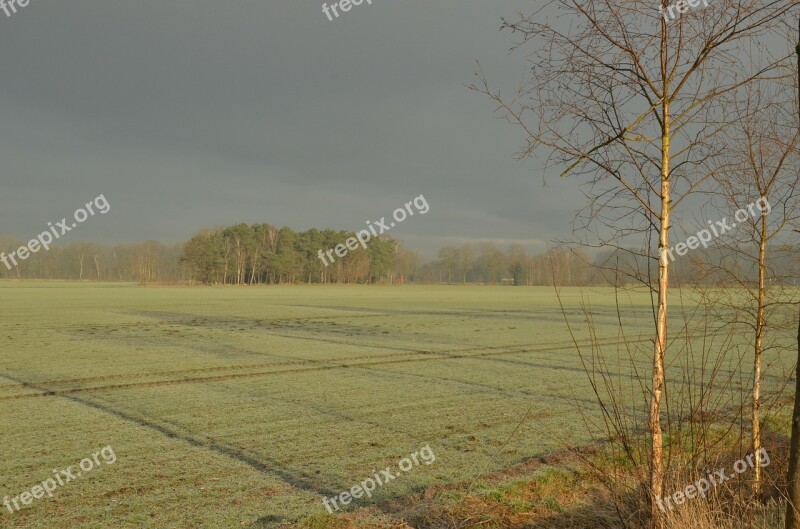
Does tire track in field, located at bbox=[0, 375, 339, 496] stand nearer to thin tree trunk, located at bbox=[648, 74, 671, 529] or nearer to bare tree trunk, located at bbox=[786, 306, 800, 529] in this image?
thin tree trunk, located at bbox=[648, 74, 671, 529]

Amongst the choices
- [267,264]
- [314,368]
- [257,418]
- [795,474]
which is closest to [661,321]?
[795,474]

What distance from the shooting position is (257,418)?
1105 centimetres

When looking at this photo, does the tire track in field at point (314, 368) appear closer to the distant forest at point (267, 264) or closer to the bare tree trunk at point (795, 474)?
the bare tree trunk at point (795, 474)

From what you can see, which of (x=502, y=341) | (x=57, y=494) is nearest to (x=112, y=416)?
(x=57, y=494)

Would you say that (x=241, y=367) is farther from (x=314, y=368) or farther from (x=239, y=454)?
(x=239, y=454)

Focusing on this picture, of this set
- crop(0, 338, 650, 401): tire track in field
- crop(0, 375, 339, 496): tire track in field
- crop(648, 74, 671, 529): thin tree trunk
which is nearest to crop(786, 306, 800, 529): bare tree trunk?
crop(648, 74, 671, 529): thin tree trunk

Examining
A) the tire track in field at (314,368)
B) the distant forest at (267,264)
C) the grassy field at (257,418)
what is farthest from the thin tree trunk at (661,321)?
the distant forest at (267,264)

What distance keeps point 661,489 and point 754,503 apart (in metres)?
1.70

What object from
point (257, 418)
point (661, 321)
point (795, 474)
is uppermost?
point (661, 321)

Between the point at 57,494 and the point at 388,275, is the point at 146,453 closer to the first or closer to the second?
the point at 57,494

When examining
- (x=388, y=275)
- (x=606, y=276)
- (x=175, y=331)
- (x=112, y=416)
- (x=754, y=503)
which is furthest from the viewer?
(x=388, y=275)

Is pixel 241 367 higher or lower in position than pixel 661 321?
lower

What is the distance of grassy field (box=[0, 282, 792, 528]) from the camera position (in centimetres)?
691

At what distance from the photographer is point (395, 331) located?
3036 cm
